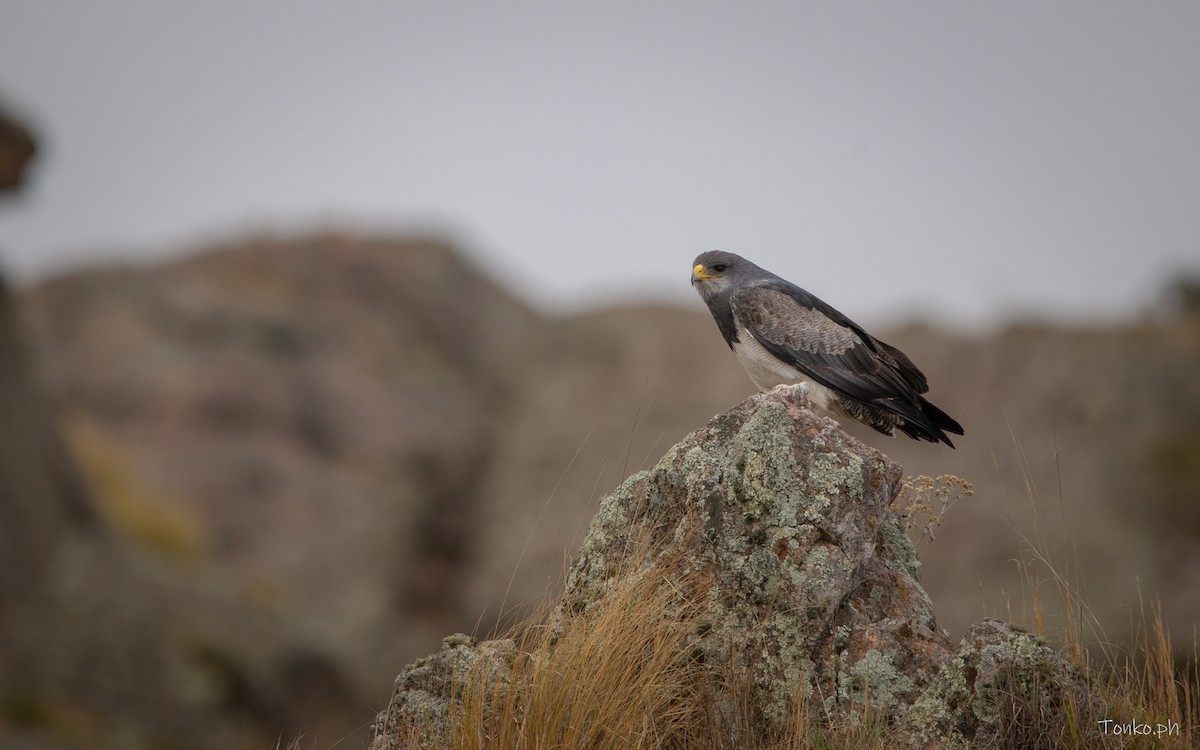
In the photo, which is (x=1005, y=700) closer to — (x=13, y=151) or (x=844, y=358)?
(x=844, y=358)

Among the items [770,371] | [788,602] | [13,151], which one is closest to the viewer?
[788,602]

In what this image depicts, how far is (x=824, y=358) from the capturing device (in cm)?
689

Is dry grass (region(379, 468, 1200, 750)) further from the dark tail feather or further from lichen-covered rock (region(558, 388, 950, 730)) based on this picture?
the dark tail feather

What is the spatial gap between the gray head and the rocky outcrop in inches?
85.1

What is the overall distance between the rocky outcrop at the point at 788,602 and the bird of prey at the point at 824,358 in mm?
1496

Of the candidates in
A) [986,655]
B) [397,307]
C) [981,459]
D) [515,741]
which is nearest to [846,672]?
[986,655]

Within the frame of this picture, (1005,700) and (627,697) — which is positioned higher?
(627,697)

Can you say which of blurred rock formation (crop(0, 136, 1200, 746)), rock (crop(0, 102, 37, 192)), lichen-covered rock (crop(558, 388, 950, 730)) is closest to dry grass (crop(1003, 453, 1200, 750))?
lichen-covered rock (crop(558, 388, 950, 730))

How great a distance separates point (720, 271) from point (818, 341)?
1039mm

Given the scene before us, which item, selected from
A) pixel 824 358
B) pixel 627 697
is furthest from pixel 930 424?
pixel 627 697

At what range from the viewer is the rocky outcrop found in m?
4.46

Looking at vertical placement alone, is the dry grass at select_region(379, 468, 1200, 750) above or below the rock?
below

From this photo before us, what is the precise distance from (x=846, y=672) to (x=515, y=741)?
1497 millimetres

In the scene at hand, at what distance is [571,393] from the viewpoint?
33.9m
